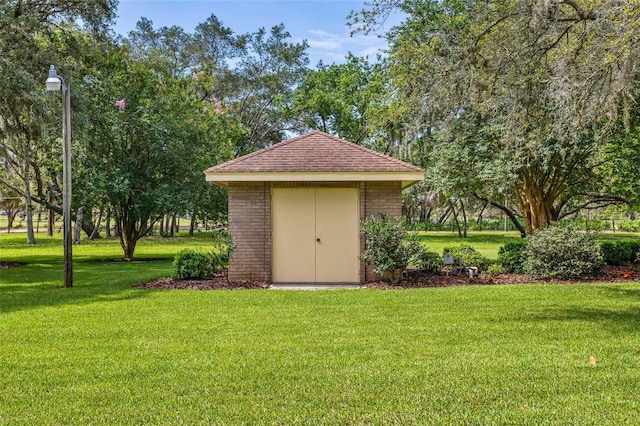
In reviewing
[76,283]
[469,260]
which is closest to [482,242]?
[469,260]

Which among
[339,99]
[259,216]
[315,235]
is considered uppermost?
[339,99]

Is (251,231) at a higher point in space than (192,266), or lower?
higher

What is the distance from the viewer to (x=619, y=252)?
1428 centimetres

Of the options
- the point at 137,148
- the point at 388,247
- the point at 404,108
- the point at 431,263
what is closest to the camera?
the point at 404,108

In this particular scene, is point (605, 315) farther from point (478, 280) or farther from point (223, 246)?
point (223, 246)

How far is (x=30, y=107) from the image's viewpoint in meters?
12.4

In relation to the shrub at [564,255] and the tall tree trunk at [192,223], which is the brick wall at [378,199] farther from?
the tall tree trunk at [192,223]

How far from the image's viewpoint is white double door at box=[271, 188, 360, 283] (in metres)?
12.0

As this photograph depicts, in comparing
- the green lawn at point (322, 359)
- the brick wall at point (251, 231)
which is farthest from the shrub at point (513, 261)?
the brick wall at point (251, 231)

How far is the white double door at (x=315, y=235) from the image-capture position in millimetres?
11984

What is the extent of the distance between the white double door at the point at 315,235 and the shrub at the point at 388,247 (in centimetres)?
64

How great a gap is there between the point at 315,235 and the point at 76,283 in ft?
18.6

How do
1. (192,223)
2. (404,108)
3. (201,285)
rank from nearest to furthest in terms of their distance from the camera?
(404,108), (201,285), (192,223)

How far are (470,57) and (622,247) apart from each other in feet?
30.4
